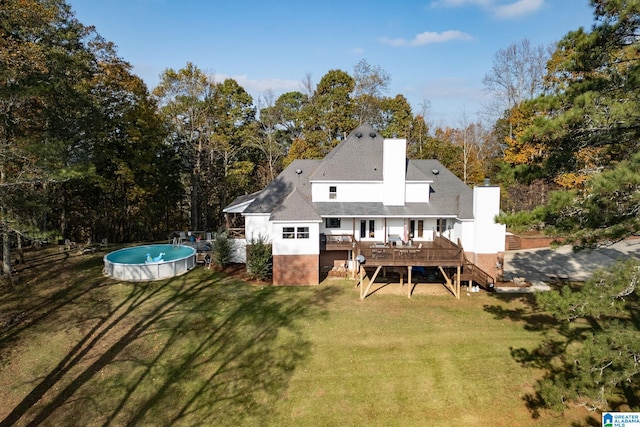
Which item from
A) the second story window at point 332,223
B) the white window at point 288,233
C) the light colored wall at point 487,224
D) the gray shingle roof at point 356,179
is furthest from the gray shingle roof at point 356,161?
the light colored wall at point 487,224

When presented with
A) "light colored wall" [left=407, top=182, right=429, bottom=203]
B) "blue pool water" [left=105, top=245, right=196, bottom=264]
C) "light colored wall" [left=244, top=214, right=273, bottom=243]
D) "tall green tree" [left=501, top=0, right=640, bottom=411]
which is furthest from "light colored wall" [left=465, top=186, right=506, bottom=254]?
"blue pool water" [left=105, top=245, right=196, bottom=264]

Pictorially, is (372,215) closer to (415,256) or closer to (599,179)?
(415,256)

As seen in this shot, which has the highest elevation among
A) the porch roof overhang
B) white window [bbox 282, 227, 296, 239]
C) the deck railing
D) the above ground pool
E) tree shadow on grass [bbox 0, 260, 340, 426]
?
the porch roof overhang

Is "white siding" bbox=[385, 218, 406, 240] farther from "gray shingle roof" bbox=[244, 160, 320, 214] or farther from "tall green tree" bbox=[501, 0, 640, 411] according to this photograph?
"tall green tree" bbox=[501, 0, 640, 411]

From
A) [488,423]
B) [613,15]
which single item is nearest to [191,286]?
[488,423]

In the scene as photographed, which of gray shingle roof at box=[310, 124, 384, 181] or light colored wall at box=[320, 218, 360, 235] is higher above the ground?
gray shingle roof at box=[310, 124, 384, 181]

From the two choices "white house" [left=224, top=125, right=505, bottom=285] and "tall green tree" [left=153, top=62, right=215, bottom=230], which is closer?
"white house" [left=224, top=125, right=505, bottom=285]

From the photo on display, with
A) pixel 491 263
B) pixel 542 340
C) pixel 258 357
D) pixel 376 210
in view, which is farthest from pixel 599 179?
pixel 376 210
